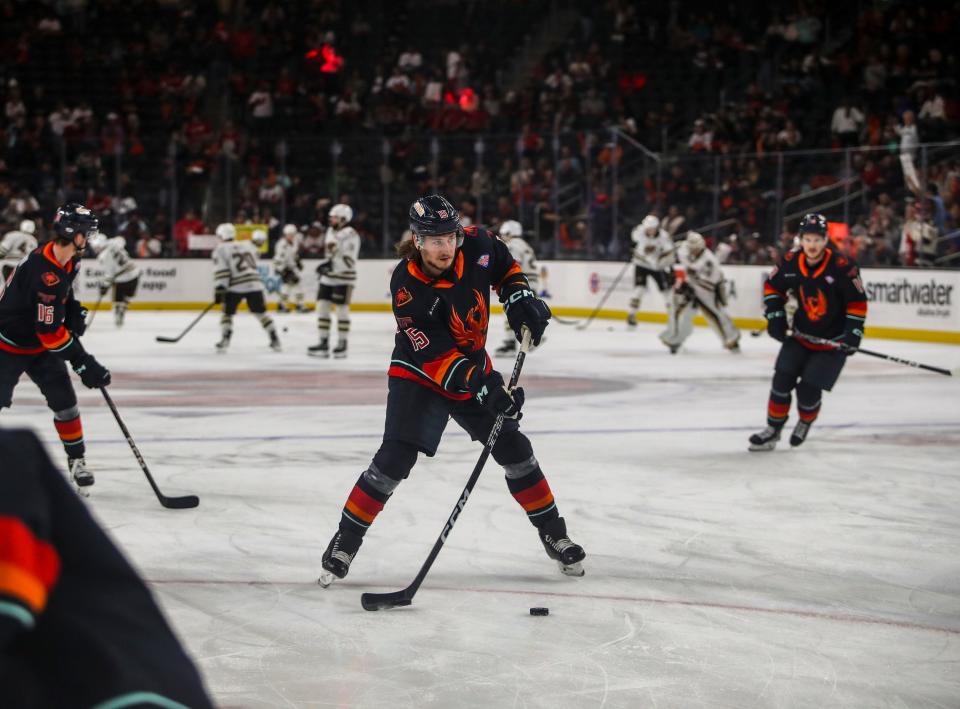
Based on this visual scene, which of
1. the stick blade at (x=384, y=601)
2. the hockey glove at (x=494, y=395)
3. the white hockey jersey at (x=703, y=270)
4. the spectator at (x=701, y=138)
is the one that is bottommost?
the stick blade at (x=384, y=601)

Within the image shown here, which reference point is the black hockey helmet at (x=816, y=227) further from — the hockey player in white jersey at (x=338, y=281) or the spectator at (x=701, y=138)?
the spectator at (x=701, y=138)

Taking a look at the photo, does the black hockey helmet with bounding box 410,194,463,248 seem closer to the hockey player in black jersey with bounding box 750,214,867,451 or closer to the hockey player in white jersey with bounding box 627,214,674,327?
the hockey player in black jersey with bounding box 750,214,867,451

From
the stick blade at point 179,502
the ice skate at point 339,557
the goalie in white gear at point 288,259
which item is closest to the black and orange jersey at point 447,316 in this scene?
the ice skate at point 339,557

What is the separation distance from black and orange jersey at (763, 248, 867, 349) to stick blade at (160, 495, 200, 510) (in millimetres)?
3494

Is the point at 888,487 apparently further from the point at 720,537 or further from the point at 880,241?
the point at 880,241

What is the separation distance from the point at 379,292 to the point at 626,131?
471 centimetres

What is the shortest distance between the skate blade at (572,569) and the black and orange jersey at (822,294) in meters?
3.33

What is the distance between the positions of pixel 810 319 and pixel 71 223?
4.10 metres

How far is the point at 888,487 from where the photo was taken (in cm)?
→ 637

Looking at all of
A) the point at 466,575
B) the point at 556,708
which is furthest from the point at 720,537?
the point at 556,708

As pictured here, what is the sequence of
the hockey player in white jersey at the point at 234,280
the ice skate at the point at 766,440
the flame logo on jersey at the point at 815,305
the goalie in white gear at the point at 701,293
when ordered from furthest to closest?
the hockey player in white jersey at the point at 234,280
the goalie in white gear at the point at 701,293
the ice skate at the point at 766,440
the flame logo on jersey at the point at 815,305

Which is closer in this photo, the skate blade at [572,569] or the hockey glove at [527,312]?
the hockey glove at [527,312]

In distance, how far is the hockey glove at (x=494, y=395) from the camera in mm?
4230

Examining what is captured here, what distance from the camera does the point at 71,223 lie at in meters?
5.61
